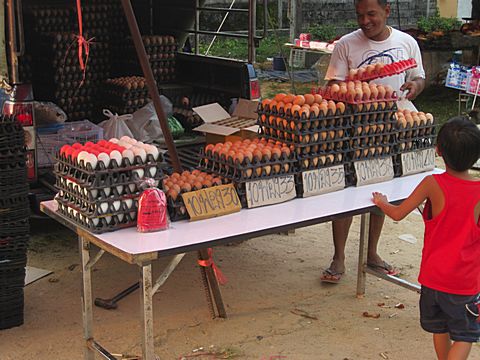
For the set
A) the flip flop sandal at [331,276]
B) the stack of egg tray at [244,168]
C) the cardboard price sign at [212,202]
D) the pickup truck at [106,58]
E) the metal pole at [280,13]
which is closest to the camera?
the cardboard price sign at [212,202]

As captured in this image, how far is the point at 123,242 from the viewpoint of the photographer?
126 inches

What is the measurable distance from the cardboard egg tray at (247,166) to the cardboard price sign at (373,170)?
20.1 inches

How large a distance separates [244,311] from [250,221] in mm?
1442

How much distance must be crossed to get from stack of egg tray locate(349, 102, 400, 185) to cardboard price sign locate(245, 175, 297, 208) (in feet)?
1.69

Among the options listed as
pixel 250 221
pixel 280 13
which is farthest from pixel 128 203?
pixel 280 13

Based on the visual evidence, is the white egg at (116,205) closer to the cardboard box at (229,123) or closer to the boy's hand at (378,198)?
the boy's hand at (378,198)

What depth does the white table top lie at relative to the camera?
3.19 meters

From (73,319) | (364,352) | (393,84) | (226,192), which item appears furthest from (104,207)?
(393,84)

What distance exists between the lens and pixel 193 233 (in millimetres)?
3336

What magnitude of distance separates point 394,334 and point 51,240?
3.10 m

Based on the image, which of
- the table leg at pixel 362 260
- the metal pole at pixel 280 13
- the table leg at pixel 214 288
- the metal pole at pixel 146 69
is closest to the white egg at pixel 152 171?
the metal pole at pixel 146 69

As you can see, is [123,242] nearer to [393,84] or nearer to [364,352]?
[364,352]

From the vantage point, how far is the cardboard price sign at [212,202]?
11.6 ft

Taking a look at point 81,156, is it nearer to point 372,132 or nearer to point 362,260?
point 372,132
